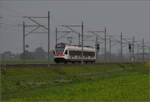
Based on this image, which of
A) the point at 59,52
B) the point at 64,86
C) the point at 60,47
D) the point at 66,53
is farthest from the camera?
the point at 60,47

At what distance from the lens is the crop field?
20.5m

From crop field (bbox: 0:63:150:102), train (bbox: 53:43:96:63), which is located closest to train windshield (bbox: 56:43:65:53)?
train (bbox: 53:43:96:63)

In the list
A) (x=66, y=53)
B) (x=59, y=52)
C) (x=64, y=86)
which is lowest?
(x=64, y=86)

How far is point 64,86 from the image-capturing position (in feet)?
97.1

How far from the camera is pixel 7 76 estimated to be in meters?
33.5

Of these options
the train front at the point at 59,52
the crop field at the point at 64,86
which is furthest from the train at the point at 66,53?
the crop field at the point at 64,86

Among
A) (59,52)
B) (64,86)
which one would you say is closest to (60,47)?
(59,52)

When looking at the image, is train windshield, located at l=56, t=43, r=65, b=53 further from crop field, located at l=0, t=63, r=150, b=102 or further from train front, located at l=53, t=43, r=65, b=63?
crop field, located at l=0, t=63, r=150, b=102

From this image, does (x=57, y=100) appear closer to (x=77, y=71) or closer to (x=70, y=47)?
(x=77, y=71)

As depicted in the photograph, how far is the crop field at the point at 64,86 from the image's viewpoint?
20516 millimetres

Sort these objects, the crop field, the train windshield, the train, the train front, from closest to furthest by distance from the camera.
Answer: the crop field
the train front
the train
the train windshield

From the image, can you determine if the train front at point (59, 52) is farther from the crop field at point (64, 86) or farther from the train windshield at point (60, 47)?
the crop field at point (64, 86)

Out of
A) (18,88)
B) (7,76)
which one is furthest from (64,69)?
(18,88)

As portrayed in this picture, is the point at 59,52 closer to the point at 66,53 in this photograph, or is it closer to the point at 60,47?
the point at 60,47
